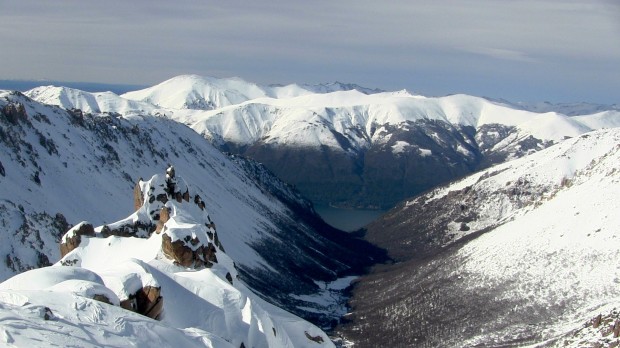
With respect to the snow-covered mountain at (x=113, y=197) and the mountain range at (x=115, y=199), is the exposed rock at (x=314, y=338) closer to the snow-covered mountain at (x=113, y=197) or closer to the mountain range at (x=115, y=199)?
the mountain range at (x=115, y=199)

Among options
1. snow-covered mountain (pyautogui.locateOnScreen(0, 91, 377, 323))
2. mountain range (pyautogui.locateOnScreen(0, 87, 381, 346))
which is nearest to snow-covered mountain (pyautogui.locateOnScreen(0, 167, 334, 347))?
mountain range (pyautogui.locateOnScreen(0, 87, 381, 346))

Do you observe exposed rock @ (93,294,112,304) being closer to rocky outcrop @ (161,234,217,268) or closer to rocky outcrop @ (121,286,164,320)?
rocky outcrop @ (121,286,164,320)

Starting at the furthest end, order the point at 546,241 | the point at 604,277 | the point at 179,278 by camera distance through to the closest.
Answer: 1. the point at 546,241
2. the point at 604,277
3. the point at 179,278

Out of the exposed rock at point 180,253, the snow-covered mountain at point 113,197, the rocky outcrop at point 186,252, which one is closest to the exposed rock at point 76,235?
the rocky outcrop at point 186,252

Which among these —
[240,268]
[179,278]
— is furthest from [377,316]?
[179,278]

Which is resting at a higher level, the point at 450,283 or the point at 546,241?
the point at 546,241

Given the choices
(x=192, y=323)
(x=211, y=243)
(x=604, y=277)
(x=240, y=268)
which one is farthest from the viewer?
(x=240, y=268)

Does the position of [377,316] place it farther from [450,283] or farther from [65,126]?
[65,126]
